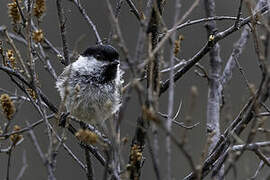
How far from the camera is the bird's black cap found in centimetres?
406

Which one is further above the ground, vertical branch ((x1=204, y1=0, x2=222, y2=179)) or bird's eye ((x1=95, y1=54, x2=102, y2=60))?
bird's eye ((x1=95, y1=54, x2=102, y2=60))

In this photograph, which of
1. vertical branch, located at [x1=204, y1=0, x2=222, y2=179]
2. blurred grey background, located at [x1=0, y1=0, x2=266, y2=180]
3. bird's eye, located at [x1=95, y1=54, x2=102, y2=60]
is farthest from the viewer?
blurred grey background, located at [x1=0, y1=0, x2=266, y2=180]

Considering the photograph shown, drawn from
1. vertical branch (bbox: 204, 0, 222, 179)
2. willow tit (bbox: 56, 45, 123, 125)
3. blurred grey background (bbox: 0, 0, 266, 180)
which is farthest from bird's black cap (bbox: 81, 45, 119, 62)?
blurred grey background (bbox: 0, 0, 266, 180)

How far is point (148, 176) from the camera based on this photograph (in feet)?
28.4

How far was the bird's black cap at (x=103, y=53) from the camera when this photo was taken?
13.3 ft

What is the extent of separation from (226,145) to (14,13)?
1651mm

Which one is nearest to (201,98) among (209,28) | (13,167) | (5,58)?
(13,167)

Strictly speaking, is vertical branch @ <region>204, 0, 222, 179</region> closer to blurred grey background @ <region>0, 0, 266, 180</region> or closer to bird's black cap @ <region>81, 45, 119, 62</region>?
bird's black cap @ <region>81, 45, 119, 62</region>

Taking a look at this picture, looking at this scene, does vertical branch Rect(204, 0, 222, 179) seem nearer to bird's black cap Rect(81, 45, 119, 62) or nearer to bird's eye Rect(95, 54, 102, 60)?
bird's black cap Rect(81, 45, 119, 62)

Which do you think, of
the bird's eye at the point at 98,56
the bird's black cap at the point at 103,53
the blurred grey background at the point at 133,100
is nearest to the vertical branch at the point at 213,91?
the bird's black cap at the point at 103,53

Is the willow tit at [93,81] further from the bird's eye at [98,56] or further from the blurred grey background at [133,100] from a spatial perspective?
the blurred grey background at [133,100]

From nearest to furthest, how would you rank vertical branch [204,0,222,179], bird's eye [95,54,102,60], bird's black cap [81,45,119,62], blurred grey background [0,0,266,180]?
1. vertical branch [204,0,222,179]
2. bird's black cap [81,45,119,62]
3. bird's eye [95,54,102,60]
4. blurred grey background [0,0,266,180]

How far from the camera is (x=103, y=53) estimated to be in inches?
163

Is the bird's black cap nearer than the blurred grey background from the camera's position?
Yes
